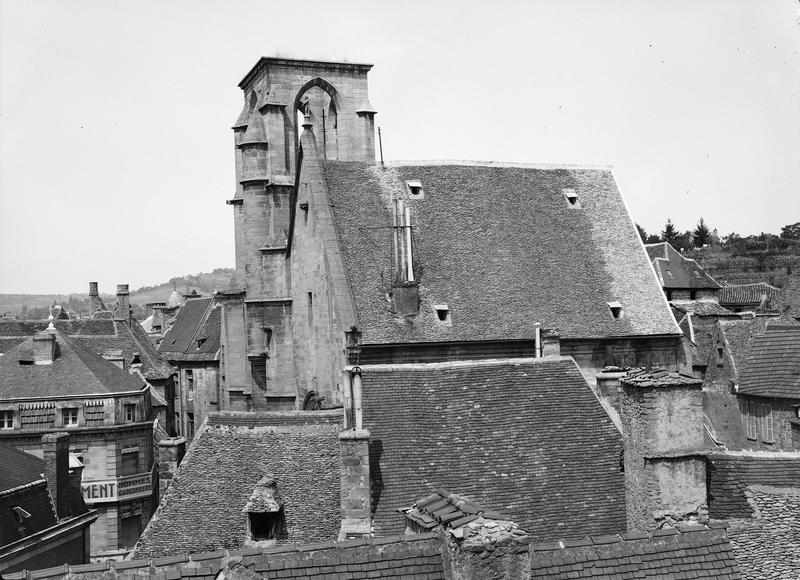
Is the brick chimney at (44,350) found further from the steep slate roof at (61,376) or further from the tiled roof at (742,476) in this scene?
the tiled roof at (742,476)

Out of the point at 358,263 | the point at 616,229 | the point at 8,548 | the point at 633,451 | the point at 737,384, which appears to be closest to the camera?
the point at 633,451

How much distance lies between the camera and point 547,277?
27609 mm

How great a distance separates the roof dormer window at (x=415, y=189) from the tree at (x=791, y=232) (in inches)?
4001

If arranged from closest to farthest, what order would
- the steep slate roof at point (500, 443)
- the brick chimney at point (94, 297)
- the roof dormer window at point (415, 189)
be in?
the steep slate roof at point (500, 443) < the roof dormer window at point (415, 189) < the brick chimney at point (94, 297)

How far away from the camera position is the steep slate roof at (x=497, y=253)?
2581cm

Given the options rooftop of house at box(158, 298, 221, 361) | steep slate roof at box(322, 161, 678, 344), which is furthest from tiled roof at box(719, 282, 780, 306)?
steep slate roof at box(322, 161, 678, 344)

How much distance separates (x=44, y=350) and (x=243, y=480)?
75.8 feet

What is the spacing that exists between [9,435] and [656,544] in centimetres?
2976

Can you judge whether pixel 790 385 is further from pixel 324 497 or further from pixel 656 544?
pixel 656 544

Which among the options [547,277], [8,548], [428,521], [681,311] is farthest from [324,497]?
[681,311]

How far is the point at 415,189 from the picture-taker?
28.7 meters

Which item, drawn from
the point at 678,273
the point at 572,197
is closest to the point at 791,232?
the point at 678,273

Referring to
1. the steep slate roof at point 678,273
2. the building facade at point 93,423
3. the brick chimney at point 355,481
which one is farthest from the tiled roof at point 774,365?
the steep slate roof at point 678,273

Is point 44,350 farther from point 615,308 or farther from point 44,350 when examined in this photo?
point 615,308
